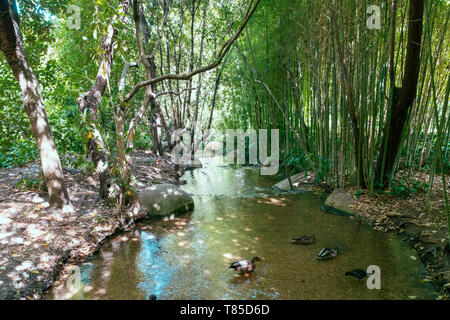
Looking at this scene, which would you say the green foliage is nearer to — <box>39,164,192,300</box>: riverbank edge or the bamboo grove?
the bamboo grove

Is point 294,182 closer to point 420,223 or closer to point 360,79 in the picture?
point 360,79

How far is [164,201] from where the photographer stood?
379 centimetres

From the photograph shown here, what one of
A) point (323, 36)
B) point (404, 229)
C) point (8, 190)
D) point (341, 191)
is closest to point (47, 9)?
point (8, 190)

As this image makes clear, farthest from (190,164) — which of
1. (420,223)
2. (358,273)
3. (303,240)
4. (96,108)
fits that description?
(358,273)

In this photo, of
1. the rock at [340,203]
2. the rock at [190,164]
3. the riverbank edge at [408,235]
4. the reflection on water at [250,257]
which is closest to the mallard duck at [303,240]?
the reflection on water at [250,257]

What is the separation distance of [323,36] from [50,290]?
4265 mm

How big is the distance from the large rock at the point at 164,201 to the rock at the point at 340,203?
186cm

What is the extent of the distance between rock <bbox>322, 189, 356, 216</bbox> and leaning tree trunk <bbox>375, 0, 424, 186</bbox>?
1.46 ft

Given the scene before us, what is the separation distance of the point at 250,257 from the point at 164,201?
5.19 ft

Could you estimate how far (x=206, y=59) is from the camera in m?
9.09

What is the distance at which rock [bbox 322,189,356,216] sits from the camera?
142 inches

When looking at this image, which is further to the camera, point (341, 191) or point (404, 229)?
point (341, 191)

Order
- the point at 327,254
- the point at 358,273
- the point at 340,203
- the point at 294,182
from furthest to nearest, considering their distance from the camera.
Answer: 1. the point at 294,182
2. the point at 340,203
3. the point at 327,254
4. the point at 358,273

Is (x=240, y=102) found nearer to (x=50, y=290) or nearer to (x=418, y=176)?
(x=418, y=176)
